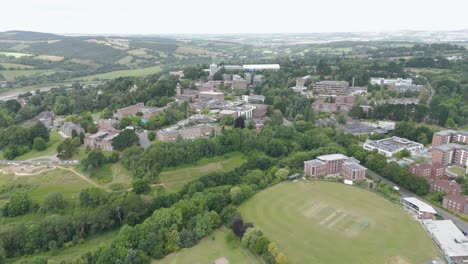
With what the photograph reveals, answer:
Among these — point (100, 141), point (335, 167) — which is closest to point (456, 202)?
point (335, 167)

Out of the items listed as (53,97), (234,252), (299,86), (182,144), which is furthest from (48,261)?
(299,86)

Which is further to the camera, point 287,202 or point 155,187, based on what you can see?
point 155,187

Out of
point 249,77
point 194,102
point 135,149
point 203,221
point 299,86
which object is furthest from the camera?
point 249,77

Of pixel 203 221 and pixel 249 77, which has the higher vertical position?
pixel 249 77

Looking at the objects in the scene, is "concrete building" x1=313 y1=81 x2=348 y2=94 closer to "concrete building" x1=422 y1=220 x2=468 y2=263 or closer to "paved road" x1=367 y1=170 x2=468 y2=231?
"paved road" x1=367 y1=170 x2=468 y2=231

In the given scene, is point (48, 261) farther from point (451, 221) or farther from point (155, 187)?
point (451, 221)

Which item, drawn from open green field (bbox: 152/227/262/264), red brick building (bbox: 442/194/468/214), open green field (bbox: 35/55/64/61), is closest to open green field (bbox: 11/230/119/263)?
open green field (bbox: 152/227/262/264)

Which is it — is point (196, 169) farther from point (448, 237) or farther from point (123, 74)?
point (123, 74)
